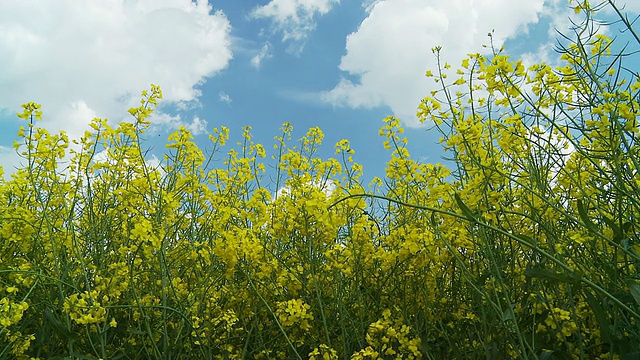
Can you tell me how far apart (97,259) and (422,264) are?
170 centimetres

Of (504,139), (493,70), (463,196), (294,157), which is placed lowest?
(463,196)

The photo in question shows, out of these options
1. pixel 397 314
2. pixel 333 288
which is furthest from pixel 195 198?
pixel 397 314

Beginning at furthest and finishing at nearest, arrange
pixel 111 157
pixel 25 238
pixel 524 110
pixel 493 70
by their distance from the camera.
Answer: pixel 111 157, pixel 25 238, pixel 524 110, pixel 493 70

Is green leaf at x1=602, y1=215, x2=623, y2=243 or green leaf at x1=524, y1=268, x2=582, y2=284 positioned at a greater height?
green leaf at x1=602, y1=215, x2=623, y2=243

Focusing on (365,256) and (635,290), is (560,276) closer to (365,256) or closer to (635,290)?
(635,290)

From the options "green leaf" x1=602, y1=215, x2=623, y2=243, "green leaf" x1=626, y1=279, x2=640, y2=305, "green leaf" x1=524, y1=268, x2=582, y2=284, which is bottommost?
"green leaf" x1=626, y1=279, x2=640, y2=305

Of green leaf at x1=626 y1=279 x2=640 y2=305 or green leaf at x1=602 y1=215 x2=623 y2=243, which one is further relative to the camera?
green leaf at x1=602 y1=215 x2=623 y2=243

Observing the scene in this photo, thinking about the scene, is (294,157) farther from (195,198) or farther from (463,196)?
(463,196)

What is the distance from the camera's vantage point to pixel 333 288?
119 inches

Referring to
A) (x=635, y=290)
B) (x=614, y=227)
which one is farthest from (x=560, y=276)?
(x=614, y=227)

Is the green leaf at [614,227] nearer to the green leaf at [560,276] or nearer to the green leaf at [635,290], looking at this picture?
the green leaf at [635,290]

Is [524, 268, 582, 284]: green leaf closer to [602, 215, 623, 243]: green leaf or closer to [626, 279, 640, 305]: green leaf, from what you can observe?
[626, 279, 640, 305]: green leaf

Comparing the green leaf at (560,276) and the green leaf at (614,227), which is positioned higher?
the green leaf at (614,227)

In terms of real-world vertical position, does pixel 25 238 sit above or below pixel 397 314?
above
